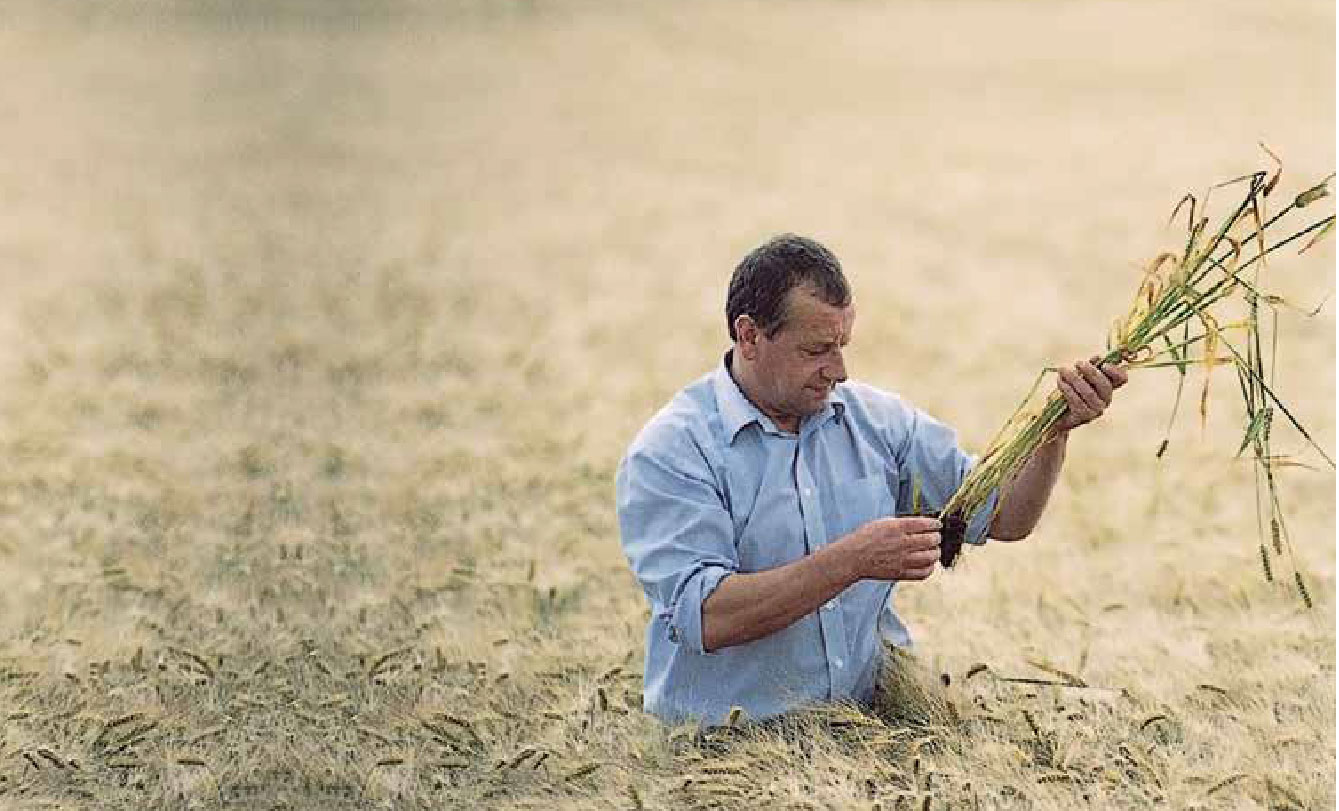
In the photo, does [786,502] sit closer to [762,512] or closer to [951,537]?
[762,512]

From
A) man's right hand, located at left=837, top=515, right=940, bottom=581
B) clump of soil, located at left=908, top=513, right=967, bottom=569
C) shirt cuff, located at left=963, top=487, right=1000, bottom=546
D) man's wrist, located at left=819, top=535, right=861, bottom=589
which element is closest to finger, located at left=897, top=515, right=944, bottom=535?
man's right hand, located at left=837, top=515, right=940, bottom=581

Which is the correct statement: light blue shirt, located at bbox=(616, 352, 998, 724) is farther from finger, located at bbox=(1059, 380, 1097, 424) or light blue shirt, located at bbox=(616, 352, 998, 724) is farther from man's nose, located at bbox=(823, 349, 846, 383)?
finger, located at bbox=(1059, 380, 1097, 424)

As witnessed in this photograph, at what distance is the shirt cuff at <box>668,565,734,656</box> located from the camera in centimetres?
394

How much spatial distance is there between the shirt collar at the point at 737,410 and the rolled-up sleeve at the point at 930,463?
9.3 inches

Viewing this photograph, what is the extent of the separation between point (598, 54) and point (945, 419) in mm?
10554

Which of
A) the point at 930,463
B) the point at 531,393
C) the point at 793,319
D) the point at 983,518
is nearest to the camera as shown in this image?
the point at 793,319

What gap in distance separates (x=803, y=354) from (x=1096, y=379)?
66cm

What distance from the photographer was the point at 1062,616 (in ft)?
18.2

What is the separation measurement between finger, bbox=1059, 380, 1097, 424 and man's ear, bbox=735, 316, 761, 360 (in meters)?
0.70

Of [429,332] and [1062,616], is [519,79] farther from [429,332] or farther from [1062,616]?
[1062,616]

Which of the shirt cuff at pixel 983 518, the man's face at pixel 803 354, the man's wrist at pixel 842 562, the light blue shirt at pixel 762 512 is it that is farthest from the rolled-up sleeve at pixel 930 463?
the man's wrist at pixel 842 562

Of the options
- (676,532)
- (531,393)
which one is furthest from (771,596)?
(531,393)

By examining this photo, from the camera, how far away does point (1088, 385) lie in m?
3.81

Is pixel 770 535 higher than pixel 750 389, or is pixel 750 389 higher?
pixel 750 389
